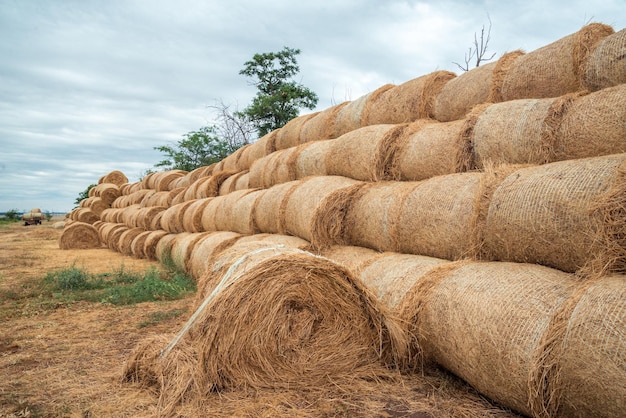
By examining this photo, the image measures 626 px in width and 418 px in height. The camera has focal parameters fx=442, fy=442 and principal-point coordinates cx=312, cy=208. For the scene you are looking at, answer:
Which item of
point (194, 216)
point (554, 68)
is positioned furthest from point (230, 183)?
point (554, 68)

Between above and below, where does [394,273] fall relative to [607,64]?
below

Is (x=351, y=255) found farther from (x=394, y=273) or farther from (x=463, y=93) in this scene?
(x=463, y=93)

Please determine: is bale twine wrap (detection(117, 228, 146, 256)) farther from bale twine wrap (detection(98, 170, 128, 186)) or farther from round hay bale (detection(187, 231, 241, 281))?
bale twine wrap (detection(98, 170, 128, 186))

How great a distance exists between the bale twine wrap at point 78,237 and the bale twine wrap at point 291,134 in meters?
9.52

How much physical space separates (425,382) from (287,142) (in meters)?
7.20

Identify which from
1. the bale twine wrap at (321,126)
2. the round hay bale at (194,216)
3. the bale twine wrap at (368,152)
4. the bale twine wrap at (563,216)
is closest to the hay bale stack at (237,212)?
the round hay bale at (194,216)

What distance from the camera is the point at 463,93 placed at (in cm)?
539

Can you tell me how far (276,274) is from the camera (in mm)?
3354

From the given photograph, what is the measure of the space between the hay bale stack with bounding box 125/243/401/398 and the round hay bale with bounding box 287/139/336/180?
11.2ft

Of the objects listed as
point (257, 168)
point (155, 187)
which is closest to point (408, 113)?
point (257, 168)

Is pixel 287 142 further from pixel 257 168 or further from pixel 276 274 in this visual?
pixel 276 274

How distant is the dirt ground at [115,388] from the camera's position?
9.52ft

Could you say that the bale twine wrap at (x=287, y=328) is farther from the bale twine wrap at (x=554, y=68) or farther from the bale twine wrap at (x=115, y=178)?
Result: the bale twine wrap at (x=115, y=178)

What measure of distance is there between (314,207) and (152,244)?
7977 millimetres
